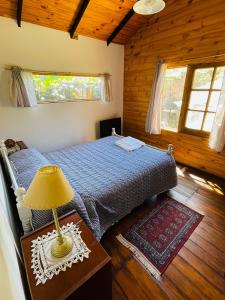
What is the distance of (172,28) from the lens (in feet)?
9.45

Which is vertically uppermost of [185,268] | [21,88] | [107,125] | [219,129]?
[21,88]

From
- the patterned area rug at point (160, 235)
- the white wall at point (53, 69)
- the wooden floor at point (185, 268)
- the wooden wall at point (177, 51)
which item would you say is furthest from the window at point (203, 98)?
the white wall at point (53, 69)

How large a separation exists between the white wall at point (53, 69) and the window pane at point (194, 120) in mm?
1850

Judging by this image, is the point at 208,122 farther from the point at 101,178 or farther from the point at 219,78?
the point at 101,178

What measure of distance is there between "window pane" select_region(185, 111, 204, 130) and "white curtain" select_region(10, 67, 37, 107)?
2.91 m

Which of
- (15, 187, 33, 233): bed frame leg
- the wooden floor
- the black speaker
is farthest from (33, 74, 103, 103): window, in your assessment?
the wooden floor

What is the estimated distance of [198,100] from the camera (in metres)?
2.89

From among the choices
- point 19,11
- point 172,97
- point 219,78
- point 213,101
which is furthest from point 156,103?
point 19,11

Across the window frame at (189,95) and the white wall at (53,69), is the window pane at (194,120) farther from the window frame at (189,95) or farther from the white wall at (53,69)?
the white wall at (53,69)

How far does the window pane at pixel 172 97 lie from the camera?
3.05 metres

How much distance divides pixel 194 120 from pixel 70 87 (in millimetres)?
2576

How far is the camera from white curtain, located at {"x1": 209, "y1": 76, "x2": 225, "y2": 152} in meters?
2.47

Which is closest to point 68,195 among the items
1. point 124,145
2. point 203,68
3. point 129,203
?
point 129,203

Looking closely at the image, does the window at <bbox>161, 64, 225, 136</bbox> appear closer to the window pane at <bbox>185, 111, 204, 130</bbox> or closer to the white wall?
the window pane at <bbox>185, 111, 204, 130</bbox>
